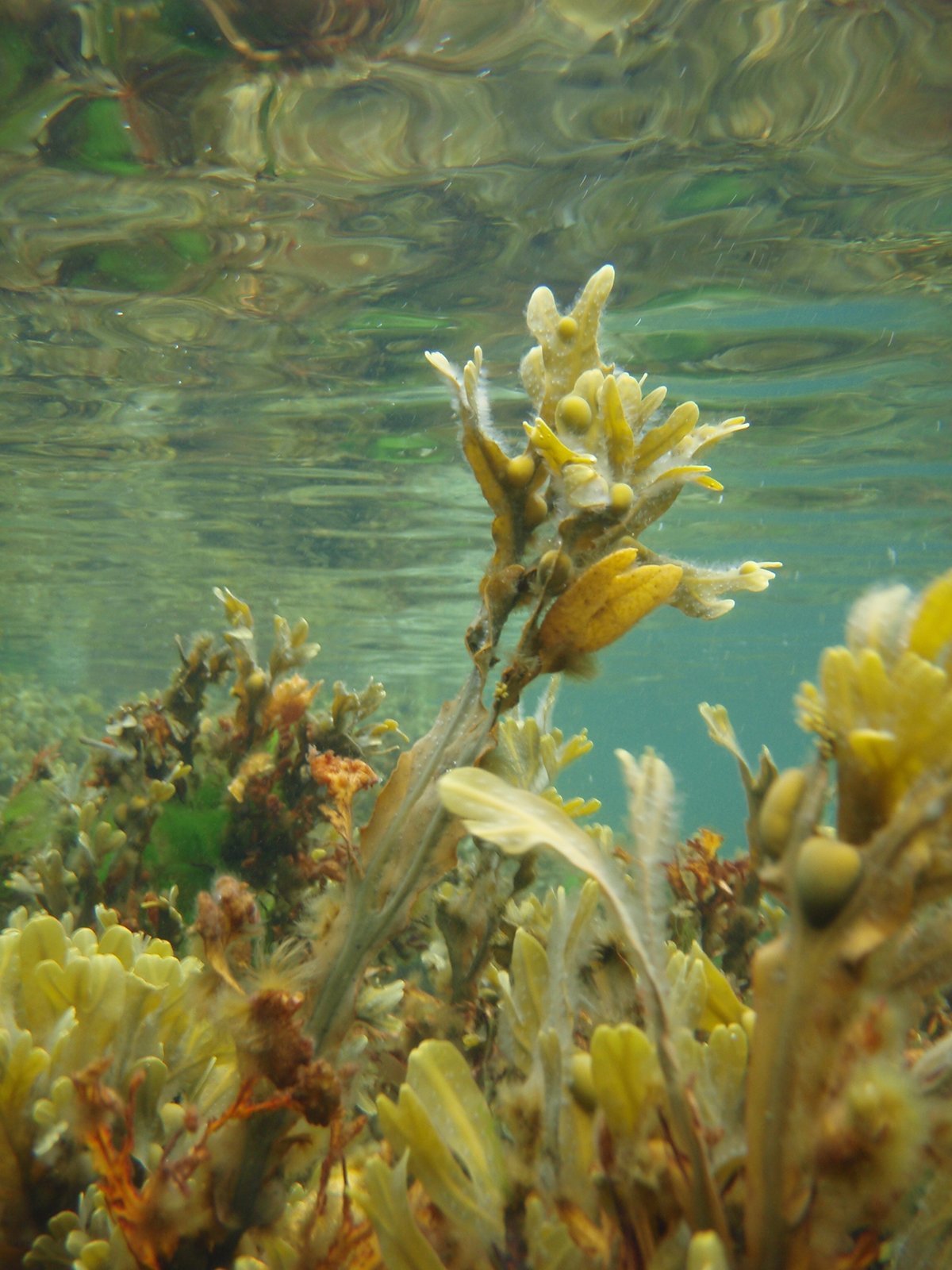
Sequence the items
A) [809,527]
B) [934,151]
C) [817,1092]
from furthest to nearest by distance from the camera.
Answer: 1. [809,527]
2. [934,151]
3. [817,1092]

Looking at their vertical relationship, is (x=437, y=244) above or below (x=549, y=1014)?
above

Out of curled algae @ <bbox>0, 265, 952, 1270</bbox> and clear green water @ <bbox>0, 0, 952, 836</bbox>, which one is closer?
curled algae @ <bbox>0, 265, 952, 1270</bbox>

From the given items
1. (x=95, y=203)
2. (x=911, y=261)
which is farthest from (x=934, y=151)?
(x=95, y=203)

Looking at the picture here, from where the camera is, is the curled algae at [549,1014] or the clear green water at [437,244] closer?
the curled algae at [549,1014]

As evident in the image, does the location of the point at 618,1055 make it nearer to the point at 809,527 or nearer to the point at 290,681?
the point at 290,681

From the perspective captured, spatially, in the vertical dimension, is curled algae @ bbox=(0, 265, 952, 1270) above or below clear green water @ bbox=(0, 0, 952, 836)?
below

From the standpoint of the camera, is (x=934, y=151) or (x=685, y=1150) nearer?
(x=685, y=1150)

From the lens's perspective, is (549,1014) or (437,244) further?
(437,244)

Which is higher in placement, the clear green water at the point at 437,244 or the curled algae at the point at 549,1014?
the clear green water at the point at 437,244
